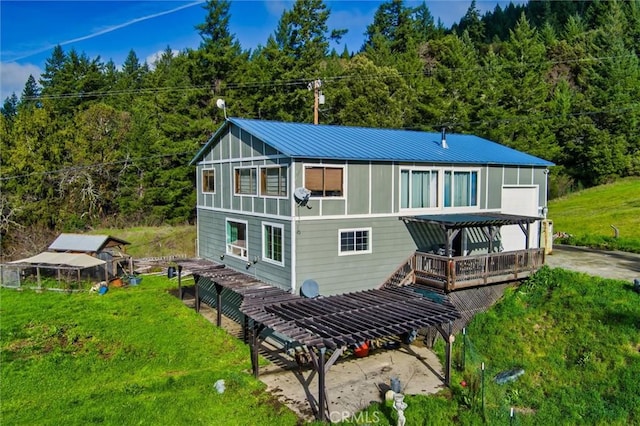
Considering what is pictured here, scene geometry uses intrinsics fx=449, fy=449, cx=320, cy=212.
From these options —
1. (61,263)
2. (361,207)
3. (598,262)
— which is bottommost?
(61,263)

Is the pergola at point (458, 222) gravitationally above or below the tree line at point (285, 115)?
below

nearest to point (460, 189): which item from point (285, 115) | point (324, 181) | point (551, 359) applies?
point (324, 181)

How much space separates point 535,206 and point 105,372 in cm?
1794

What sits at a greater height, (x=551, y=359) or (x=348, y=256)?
(x=348, y=256)

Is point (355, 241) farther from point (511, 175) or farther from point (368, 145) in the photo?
point (511, 175)

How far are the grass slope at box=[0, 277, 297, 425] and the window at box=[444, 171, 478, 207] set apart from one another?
937 centimetres

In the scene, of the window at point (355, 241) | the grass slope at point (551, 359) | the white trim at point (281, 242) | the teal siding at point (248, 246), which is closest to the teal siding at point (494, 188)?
the grass slope at point (551, 359)

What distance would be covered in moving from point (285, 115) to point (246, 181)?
20382mm

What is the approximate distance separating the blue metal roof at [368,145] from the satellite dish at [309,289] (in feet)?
12.7

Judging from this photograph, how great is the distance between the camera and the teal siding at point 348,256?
1414 cm


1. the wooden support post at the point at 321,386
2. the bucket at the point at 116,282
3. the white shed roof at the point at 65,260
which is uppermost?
the white shed roof at the point at 65,260

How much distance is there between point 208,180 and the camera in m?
20.5

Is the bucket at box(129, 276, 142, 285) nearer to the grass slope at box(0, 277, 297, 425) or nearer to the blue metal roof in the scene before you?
the grass slope at box(0, 277, 297, 425)

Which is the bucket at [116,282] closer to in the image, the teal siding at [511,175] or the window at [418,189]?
the window at [418,189]
